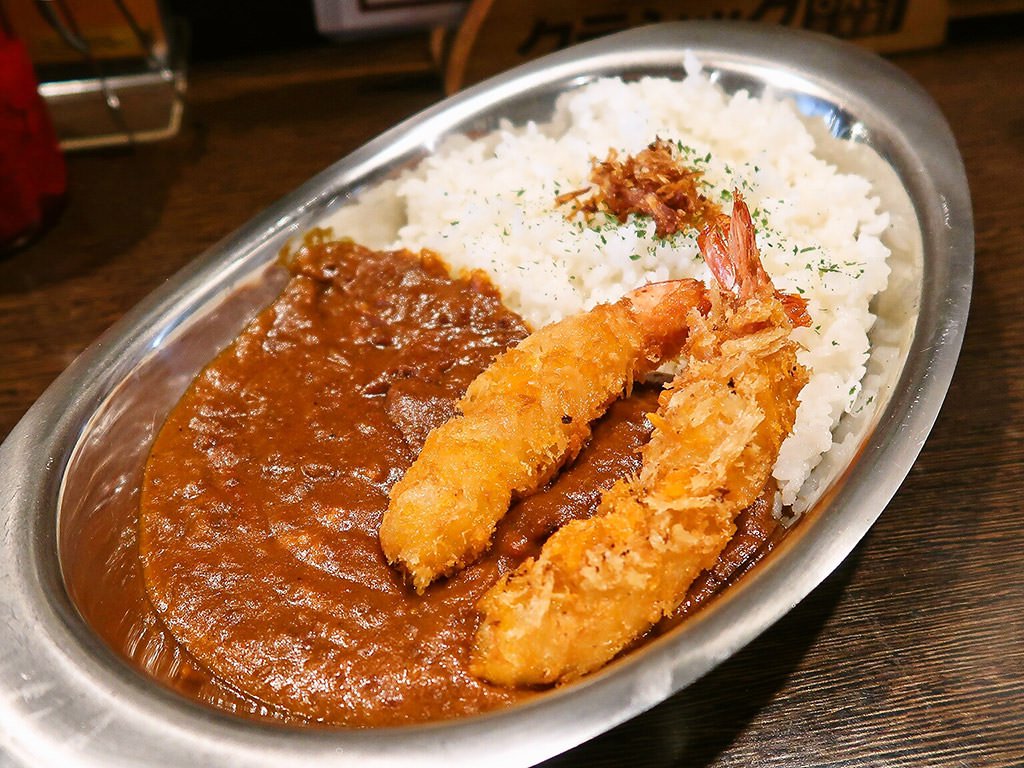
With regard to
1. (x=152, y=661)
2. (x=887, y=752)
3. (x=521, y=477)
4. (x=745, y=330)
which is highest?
(x=745, y=330)

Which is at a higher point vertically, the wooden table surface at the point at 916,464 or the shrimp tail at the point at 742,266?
the shrimp tail at the point at 742,266

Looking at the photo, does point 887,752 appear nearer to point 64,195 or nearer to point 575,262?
point 575,262

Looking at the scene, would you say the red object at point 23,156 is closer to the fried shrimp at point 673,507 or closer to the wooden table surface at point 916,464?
the wooden table surface at point 916,464

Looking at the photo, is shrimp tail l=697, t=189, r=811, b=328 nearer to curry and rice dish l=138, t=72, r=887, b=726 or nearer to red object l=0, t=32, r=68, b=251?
curry and rice dish l=138, t=72, r=887, b=726

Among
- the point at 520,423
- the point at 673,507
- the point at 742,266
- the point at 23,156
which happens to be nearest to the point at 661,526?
the point at 673,507

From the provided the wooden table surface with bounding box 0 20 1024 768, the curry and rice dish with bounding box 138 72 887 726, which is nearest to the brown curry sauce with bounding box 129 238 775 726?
the curry and rice dish with bounding box 138 72 887 726

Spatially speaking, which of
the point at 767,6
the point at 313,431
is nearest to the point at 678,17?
the point at 767,6

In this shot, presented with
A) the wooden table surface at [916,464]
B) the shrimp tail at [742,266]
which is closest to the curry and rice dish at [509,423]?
the shrimp tail at [742,266]
